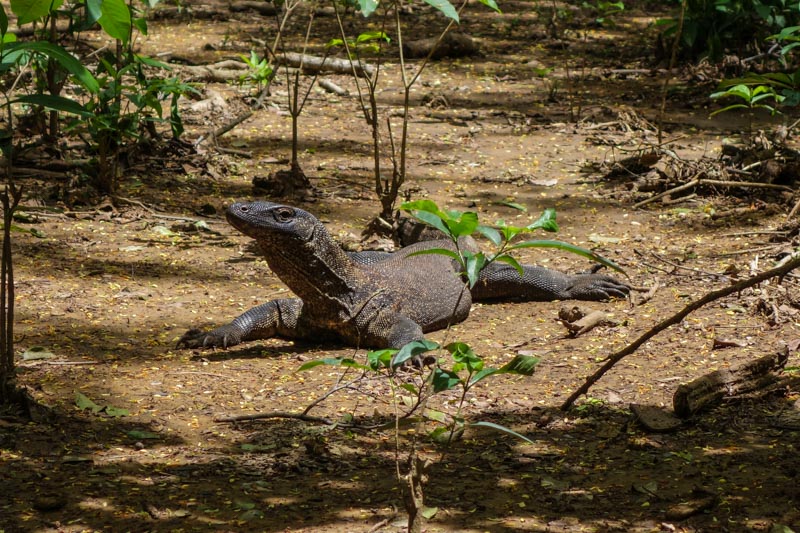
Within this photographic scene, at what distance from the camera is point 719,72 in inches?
423

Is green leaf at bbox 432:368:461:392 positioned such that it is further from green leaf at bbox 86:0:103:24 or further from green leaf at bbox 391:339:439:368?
green leaf at bbox 86:0:103:24

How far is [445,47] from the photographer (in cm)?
1250

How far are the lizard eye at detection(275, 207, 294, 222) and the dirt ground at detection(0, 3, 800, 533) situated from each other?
28.8 inches

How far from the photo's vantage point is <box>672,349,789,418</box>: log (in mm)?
4070

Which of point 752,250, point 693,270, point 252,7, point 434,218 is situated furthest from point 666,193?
point 252,7

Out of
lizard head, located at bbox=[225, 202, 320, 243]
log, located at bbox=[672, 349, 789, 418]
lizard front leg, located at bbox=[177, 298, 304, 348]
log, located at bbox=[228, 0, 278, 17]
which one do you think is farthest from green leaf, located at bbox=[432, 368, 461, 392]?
log, located at bbox=[228, 0, 278, 17]

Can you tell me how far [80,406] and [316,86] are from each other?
25.1 ft

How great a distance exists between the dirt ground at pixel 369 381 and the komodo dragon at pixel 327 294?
0.13m

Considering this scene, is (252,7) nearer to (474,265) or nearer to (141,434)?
(141,434)

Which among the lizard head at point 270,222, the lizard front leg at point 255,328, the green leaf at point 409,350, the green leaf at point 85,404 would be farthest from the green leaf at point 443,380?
the lizard front leg at point 255,328

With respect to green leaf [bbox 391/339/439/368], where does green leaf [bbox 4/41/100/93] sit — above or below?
above

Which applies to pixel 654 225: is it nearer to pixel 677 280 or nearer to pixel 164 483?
pixel 677 280

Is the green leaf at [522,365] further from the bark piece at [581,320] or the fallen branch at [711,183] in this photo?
the fallen branch at [711,183]

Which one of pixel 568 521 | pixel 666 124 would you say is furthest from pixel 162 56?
pixel 568 521
